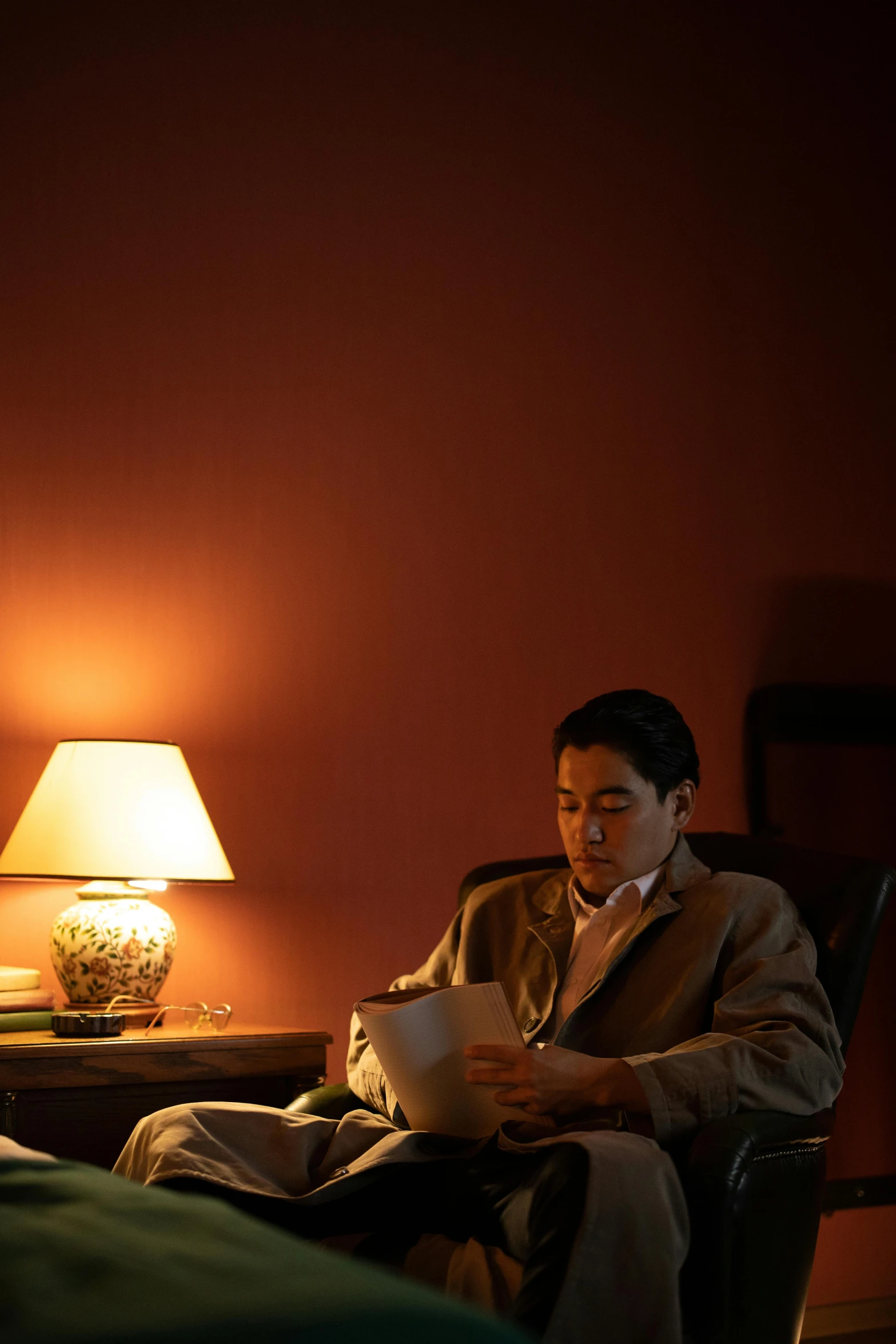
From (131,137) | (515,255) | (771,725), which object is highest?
(131,137)

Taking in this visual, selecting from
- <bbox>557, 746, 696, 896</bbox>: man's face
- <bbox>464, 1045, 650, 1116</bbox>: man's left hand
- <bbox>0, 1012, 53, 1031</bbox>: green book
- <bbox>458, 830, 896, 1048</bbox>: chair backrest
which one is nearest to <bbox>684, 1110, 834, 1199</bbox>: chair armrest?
<bbox>464, 1045, 650, 1116</bbox>: man's left hand

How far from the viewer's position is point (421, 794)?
283 centimetres

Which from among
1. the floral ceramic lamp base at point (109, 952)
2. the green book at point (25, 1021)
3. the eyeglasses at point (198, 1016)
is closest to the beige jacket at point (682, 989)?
the eyeglasses at point (198, 1016)

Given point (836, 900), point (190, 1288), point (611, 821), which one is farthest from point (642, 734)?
point (190, 1288)

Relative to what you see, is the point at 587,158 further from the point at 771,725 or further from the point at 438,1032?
the point at 438,1032

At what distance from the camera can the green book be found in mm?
2152

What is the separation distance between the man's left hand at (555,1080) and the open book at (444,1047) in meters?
0.02

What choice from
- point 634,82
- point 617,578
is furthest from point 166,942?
point 634,82

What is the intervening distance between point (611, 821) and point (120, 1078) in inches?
34.9

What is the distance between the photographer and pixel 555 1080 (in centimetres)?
171

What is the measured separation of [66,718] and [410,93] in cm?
160

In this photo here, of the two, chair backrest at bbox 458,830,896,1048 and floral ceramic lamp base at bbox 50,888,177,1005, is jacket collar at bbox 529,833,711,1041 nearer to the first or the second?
chair backrest at bbox 458,830,896,1048

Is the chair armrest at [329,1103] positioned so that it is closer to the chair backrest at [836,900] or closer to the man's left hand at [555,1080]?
the man's left hand at [555,1080]

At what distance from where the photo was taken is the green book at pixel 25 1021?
7.06ft
